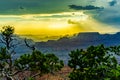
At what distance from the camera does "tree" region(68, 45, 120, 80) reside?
2982 inches

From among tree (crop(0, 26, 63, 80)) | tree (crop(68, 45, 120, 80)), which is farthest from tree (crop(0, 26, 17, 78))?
tree (crop(68, 45, 120, 80))

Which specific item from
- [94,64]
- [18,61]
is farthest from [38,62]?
[94,64]

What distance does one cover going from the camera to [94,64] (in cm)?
7938

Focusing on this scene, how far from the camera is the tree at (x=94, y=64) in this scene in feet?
249

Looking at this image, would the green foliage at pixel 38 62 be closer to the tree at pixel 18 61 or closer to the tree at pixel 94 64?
the tree at pixel 18 61

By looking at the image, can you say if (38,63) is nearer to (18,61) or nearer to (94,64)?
(18,61)

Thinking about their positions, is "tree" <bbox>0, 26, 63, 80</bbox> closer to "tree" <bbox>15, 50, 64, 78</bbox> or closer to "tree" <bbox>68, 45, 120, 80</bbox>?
"tree" <bbox>15, 50, 64, 78</bbox>

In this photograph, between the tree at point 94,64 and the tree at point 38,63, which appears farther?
the tree at point 38,63

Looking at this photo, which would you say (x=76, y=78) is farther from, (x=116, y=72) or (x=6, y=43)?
(x=6, y=43)

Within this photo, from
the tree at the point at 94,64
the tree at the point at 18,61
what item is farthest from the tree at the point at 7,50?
the tree at the point at 94,64

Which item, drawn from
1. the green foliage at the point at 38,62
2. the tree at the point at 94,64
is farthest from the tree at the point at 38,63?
the tree at the point at 94,64

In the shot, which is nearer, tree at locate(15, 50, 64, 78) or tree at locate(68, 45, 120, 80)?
tree at locate(68, 45, 120, 80)

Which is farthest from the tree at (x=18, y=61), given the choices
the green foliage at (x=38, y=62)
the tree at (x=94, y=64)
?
the tree at (x=94, y=64)

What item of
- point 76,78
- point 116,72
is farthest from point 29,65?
point 116,72
